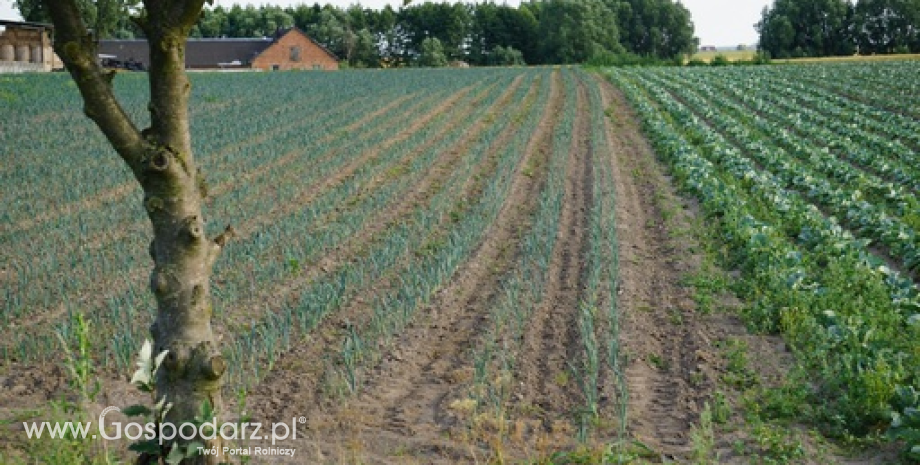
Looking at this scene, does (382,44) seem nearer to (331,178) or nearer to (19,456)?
(331,178)

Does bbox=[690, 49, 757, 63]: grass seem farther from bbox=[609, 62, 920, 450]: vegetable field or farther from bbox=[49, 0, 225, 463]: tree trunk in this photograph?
bbox=[49, 0, 225, 463]: tree trunk

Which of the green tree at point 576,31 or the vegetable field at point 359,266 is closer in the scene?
the vegetable field at point 359,266

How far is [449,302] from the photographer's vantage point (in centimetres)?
802

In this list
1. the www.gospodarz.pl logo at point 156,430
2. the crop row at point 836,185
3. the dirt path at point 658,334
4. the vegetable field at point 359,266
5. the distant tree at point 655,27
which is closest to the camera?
the www.gospodarz.pl logo at point 156,430

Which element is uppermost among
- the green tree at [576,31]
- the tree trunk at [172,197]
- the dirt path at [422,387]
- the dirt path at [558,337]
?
the green tree at [576,31]

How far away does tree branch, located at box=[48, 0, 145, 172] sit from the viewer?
11.8ft

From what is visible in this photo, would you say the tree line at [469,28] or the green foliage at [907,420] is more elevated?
the tree line at [469,28]

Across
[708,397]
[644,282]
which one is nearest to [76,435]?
[708,397]

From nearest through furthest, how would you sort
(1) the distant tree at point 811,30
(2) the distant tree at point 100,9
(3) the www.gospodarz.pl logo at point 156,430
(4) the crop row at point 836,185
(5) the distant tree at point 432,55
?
(3) the www.gospodarz.pl logo at point 156,430 < (2) the distant tree at point 100,9 < (4) the crop row at point 836,185 < (1) the distant tree at point 811,30 < (5) the distant tree at point 432,55

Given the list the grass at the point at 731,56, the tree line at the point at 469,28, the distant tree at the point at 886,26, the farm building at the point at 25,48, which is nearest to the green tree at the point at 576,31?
the tree line at the point at 469,28

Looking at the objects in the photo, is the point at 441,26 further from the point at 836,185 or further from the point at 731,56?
the point at 836,185

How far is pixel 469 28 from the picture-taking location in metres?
89.0

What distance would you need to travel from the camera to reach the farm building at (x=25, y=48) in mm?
49125

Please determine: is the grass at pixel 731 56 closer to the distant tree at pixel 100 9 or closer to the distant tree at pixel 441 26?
the distant tree at pixel 441 26
